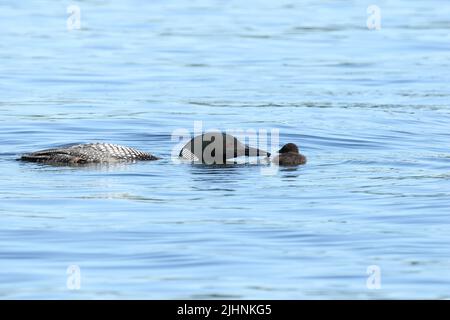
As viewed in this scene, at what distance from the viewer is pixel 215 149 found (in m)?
14.3

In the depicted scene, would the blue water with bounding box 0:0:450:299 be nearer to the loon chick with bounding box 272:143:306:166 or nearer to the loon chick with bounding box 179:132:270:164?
the loon chick with bounding box 272:143:306:166

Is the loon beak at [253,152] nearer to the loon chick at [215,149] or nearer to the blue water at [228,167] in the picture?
the loon chick at [215,149]

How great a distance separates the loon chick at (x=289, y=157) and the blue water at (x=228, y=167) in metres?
0.12

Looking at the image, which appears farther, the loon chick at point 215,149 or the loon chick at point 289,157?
the loon chick at point 215,149

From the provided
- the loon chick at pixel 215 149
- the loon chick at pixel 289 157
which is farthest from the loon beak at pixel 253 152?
the loon chick at pixel 289 157

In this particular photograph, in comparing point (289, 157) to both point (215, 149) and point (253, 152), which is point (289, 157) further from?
point (215, 149)

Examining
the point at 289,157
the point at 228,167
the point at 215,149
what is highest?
the point at 215,149

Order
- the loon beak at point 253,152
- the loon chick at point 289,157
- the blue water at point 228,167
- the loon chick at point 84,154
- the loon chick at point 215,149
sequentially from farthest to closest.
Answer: the loon beak at point 253,152 < the loon chick at point 215,149 < the loon chick at point 289,157 < the loon chick at point 84,154 < the blue water at point 228,167

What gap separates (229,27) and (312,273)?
21.1 metres

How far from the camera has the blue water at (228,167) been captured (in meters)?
9.88

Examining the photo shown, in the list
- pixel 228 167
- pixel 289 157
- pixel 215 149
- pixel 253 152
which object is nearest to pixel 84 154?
pixel 215 149

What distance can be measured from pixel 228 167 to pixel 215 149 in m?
0.27

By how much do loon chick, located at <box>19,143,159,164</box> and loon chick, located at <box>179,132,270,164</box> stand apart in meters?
0.64

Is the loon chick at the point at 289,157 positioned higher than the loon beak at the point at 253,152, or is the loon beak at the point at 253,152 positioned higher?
the loon beak at the point at 253,152
